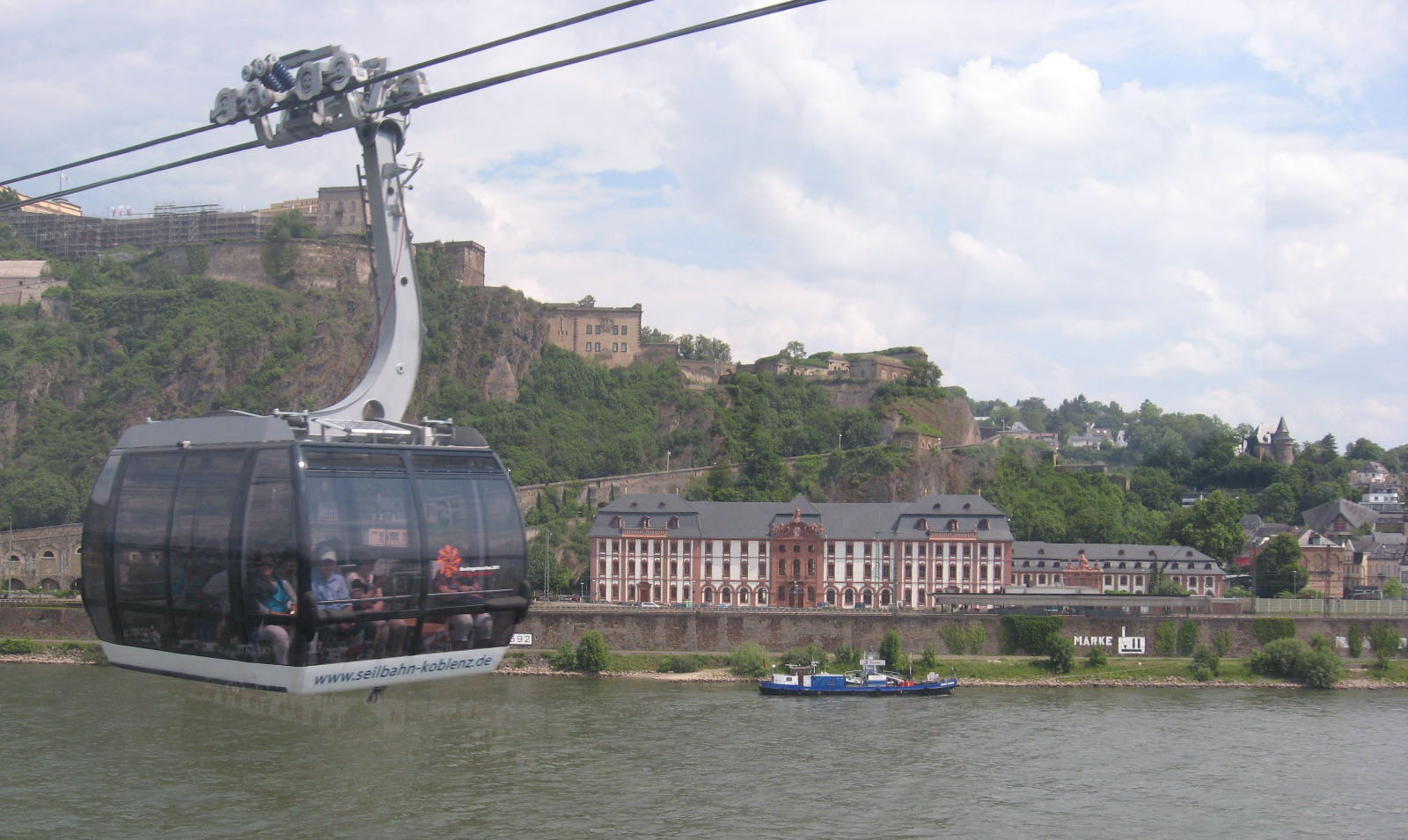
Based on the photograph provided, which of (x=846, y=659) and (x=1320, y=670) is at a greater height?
(x=1320, y=670)

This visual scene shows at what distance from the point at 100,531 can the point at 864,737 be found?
2203cm

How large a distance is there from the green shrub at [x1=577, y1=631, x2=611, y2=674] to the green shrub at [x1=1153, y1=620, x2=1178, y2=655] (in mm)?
17446

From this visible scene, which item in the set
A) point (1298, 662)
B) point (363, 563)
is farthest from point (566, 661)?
point (363, 563)

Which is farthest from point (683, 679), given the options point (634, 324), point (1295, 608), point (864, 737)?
point (634, 324)

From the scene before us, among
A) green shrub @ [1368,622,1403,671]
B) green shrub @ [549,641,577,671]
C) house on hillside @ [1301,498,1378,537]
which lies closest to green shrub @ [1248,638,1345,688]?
green shrub @ [1368,622,1403,671]

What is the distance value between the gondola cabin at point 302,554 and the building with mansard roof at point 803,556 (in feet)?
131

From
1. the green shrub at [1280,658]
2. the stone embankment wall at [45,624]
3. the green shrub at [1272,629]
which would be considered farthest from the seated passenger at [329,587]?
the green shrub at [1272,629]

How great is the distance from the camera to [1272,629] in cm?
4300

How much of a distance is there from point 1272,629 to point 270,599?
132ft

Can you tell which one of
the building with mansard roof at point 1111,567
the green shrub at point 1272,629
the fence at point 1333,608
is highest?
the building with mansard roof at point 1111,567

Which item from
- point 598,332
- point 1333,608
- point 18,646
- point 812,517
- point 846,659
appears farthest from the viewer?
point 598,332

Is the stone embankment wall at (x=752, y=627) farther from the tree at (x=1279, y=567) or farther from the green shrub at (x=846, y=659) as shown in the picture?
the tree at (x=1279, y=567)

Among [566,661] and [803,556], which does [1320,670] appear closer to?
[803,556]

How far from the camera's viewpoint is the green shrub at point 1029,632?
4188 cm
